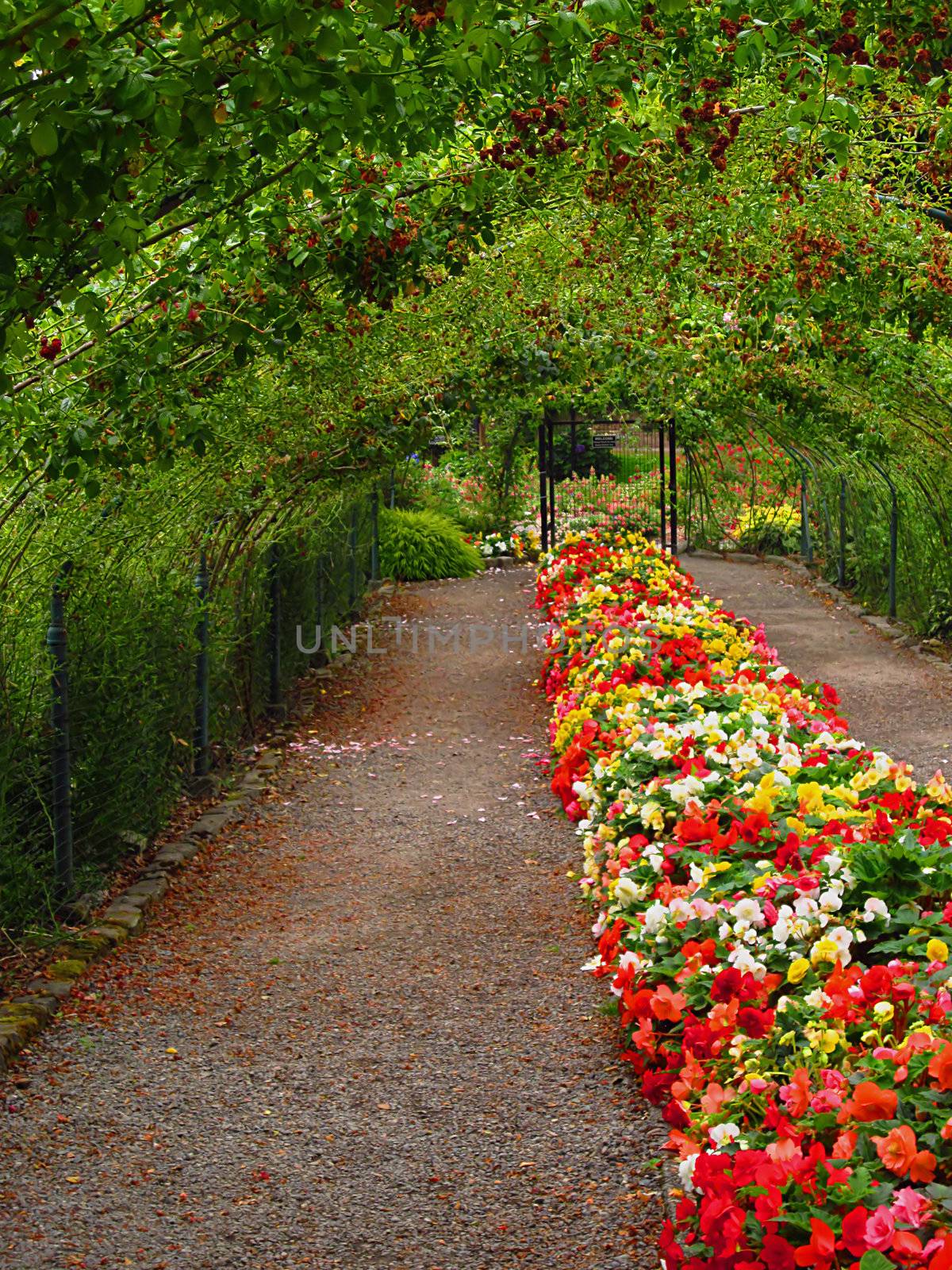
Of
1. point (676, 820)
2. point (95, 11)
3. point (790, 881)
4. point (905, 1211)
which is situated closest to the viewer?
point (905, 1211)

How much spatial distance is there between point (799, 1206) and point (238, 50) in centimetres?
224

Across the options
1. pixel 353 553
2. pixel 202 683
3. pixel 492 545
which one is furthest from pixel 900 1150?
pixel 492 545

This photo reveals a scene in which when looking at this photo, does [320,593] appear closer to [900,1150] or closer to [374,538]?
[374,538]

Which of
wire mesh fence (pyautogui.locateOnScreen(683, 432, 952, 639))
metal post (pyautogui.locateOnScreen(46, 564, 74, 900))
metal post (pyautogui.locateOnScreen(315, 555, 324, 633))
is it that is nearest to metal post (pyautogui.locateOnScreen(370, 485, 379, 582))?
metal post (pyautogui.locateOnScreen(315, 555, 324, 633))

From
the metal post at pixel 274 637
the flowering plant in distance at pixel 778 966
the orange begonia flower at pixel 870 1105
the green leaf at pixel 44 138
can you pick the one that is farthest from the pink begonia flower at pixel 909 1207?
the metal post at pixel 274 637

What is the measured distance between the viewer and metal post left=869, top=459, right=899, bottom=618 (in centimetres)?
1295

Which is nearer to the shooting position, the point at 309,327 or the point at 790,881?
the point at 790,881

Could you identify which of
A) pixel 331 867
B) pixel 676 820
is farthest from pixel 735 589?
pixel 676 820

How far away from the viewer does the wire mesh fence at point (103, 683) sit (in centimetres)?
533

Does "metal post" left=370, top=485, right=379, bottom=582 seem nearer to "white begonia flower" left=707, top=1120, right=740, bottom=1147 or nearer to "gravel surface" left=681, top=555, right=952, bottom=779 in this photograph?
"gravel surface" left=681, top=555, right=952, bottom=779

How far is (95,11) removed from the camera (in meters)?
3.23

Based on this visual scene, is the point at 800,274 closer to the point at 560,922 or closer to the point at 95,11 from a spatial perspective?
the point at 560,922

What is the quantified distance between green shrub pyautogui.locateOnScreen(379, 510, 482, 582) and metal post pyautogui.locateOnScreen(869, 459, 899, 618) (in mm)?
5896

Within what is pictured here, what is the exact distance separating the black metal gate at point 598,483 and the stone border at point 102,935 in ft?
31.0
